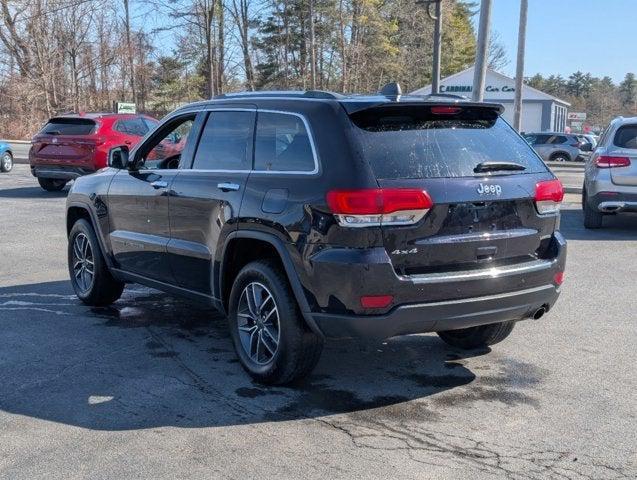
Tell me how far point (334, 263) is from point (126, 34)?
53735mm

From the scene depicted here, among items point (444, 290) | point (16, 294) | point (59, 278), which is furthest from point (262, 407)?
point (59, 278)

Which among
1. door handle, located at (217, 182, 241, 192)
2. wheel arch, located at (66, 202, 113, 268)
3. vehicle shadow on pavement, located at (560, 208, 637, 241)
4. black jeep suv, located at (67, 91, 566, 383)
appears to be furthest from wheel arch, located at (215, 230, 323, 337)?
vehicle shadow on pavement, located at (560, 208, 637, 241)

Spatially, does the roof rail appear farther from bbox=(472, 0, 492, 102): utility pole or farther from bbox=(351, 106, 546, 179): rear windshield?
bbox=(472, 0, 492, 102): utility pole

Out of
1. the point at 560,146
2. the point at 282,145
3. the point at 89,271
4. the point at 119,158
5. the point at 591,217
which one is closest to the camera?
the point at 282,145

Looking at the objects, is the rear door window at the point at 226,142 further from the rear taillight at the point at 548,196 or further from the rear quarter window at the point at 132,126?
the rear quarter window at the point at 132,126

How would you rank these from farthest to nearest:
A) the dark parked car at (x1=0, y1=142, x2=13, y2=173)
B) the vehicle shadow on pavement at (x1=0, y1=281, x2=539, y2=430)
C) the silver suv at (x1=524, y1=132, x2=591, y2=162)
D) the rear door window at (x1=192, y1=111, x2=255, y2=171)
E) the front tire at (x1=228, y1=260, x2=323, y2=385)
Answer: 1. the silver suv at (x1=524, y1=132, x2=591, y2=162)
2. the dark parked car at (x1=0, y1=142, x2=13, y2=173)
3. the rear door window at (x1=192, y1=111, x2=255, y2=171)
4. the front tire at (x1=228, y1=260, x2=323, y2=385)
5. the vehicle shadow on pavement at (x1=0, y1=281, x2=539, y2=430)

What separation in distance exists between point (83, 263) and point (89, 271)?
0.13 m

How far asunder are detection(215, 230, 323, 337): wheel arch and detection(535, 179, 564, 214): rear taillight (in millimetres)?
1655

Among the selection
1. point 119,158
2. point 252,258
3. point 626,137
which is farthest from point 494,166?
point 626,137

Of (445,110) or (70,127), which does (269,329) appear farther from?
(70,127)

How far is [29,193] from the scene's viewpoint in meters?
17.0

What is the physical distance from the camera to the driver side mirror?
21.2 feet

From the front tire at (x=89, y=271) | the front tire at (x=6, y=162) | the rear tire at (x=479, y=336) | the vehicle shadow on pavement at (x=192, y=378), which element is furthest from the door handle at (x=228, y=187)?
the front tire at (x=6, y=162)

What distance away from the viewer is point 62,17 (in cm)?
5053
